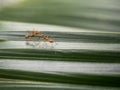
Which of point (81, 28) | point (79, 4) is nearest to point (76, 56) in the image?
point (81, 28)

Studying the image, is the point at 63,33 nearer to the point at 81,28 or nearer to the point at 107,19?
the point at 81,28

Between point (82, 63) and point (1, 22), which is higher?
point (1, 22)

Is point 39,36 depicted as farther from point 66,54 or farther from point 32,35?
point 66,54

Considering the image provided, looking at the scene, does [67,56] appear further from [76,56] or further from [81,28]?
[81,28]

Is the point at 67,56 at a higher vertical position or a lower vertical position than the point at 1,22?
lower

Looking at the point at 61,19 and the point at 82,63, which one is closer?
the point at 82,63

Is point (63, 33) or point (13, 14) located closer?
point (63, 33)

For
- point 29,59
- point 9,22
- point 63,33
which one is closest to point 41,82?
point 29,59

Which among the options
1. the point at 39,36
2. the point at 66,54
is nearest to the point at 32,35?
the point at 39,36

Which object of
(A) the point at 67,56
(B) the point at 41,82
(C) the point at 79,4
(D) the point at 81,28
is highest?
(C) the point at 79,4
